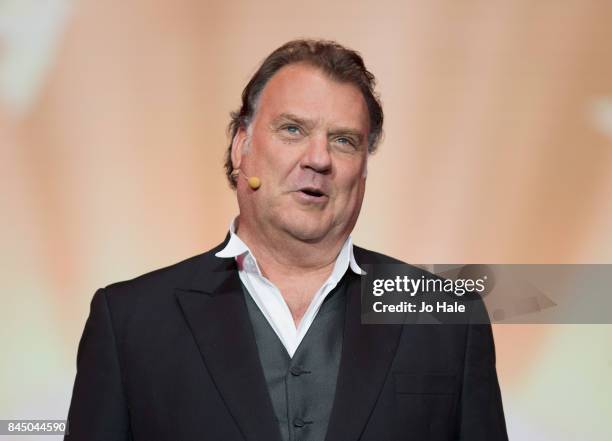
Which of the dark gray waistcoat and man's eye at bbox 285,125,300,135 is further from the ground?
man's eye at bbox 285,125,300,135

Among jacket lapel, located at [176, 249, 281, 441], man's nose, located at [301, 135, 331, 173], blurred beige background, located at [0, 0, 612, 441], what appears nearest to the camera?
jacket lapel, located at [176, 249, 281, 441]

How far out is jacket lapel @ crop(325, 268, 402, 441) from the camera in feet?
6.80

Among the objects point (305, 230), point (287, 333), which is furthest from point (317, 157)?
point (287, 333)

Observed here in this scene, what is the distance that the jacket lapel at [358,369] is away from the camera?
2072 mm

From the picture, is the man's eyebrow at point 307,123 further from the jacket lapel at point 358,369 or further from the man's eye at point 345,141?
the jacket lapel at point 358,369

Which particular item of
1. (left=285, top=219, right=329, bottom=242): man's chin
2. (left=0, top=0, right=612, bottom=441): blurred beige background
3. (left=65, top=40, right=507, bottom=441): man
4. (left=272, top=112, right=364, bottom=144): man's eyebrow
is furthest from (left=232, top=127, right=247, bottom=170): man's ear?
(left=0, top=0, right=612, bottom=441): blurred beige background

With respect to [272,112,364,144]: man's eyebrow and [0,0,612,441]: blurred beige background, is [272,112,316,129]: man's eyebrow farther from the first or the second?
[0,0,612,441]: blurred beige background

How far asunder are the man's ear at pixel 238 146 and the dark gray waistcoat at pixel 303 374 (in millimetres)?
366

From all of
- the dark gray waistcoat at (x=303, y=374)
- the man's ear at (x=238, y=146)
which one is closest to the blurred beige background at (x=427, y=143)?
the man's ear at (x=238, y=146)

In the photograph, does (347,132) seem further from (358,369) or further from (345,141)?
(358,369)

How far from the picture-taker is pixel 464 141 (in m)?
3.07

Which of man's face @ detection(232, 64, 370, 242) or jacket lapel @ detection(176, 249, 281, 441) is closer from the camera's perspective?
jacket lapel @ detection(176, 249, 281, 441)

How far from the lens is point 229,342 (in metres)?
2.14

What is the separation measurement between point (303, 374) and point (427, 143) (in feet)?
3.87
